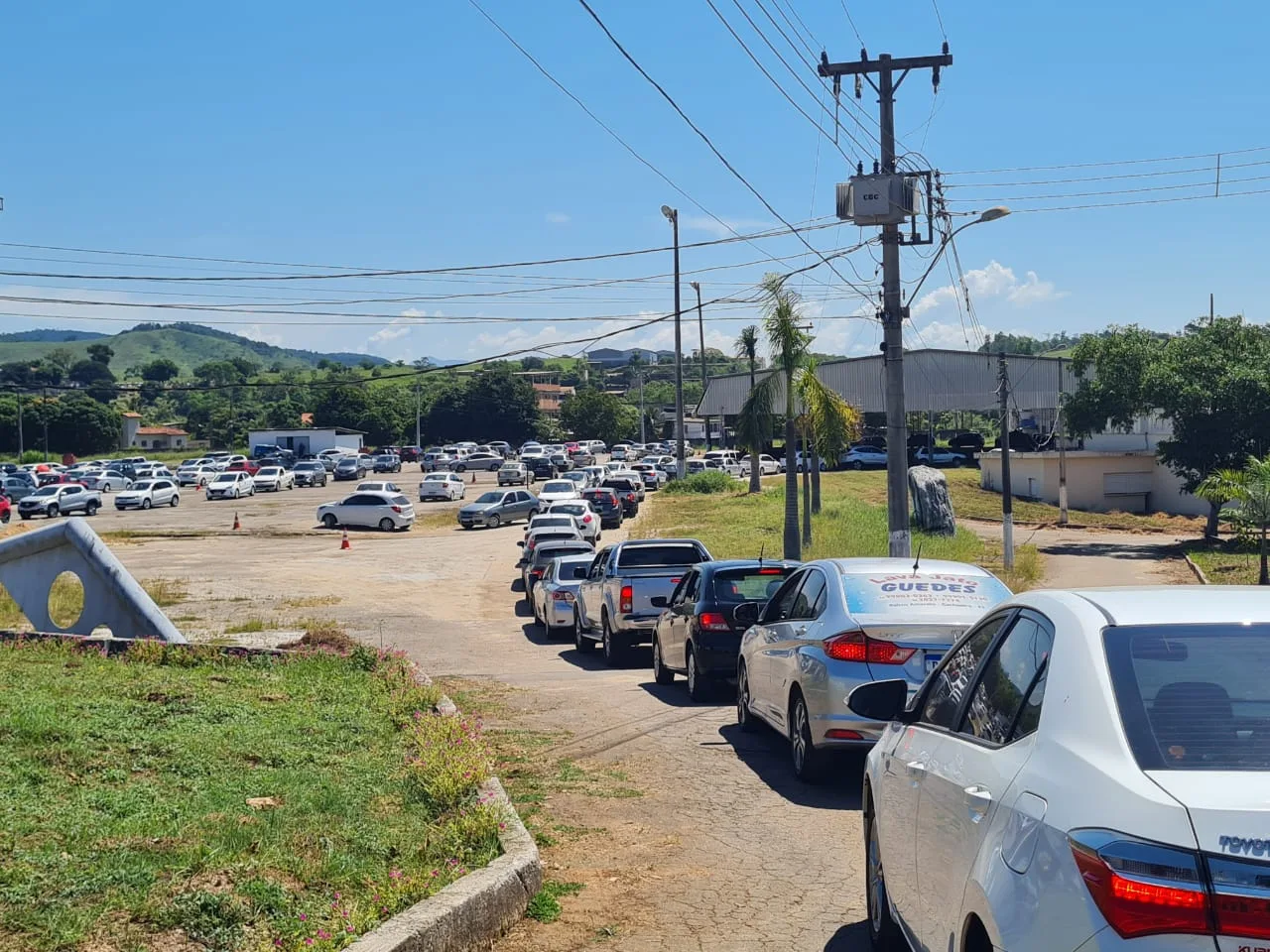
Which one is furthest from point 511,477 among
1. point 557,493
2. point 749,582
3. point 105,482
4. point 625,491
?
point 749,582

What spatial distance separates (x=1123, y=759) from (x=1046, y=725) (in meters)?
0.40

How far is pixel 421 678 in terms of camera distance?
13.6 m

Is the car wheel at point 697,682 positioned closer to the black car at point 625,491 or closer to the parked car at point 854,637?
the parked car at point 854,637

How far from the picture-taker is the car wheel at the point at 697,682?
551 inches

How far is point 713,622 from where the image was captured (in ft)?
45.5

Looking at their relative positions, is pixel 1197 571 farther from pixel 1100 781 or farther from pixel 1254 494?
pixel 1100 781

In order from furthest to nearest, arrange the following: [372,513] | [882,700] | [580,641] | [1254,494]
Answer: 1. [372,513]
2. [1254,494]
3. [580,641]
4. [882,700]

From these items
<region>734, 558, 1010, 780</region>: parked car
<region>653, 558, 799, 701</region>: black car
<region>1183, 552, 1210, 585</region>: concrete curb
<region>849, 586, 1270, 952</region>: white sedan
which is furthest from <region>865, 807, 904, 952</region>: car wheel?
<region>1183, 552, 1210, 585</region>: concrete curb

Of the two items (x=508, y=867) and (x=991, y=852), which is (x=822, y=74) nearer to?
(x=508, y=867)

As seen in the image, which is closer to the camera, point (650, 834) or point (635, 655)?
point (650, 834)

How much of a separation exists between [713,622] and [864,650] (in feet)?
14.5

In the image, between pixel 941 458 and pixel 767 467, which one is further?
pixel 941 458

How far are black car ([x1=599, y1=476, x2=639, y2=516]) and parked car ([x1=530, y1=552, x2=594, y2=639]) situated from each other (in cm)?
2991

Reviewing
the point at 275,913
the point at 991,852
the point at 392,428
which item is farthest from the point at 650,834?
the point at 392,428
